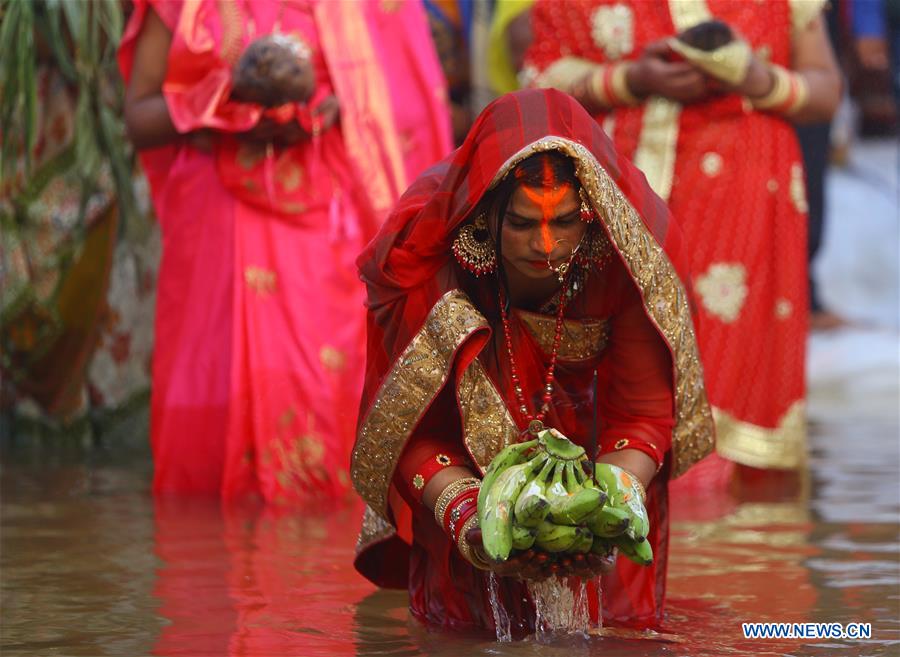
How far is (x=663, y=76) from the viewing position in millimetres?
6121

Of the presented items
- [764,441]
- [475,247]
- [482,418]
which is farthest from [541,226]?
[764,441]

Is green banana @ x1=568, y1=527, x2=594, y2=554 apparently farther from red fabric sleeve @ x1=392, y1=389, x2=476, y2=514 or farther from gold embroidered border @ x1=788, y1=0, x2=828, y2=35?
gold embroidered border @ x1=788, y1=0, x2=828, y2=35

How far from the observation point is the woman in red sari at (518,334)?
360cm

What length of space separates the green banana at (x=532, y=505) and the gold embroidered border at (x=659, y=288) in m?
0.55

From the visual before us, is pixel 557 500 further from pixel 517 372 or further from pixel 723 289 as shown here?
pixel 723 289

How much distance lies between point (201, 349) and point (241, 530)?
941 millimetres

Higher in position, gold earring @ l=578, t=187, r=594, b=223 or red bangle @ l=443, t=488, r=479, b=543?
gold earring @ l=578, t=187, r=594, b=223

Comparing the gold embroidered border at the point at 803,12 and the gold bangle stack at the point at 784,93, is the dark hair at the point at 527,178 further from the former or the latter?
the gold embroidered border at the point at 803,12

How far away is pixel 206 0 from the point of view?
595 centimetres

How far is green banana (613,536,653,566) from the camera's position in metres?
3.46

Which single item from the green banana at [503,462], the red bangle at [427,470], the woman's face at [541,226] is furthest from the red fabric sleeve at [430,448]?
the woman's face at [541,226]

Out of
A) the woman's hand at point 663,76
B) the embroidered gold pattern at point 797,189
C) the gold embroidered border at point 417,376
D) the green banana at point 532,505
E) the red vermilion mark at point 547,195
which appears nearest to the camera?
the green banana at point 532,505

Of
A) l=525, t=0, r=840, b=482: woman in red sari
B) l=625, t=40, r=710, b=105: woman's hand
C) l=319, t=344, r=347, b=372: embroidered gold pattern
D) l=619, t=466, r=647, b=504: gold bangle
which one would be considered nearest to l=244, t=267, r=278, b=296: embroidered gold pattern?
l=319, t=344, r=347, b=372: embroidered gold pattern

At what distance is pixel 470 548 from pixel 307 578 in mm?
1171
